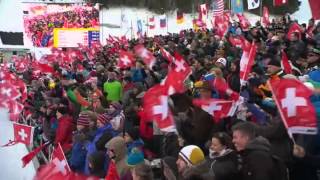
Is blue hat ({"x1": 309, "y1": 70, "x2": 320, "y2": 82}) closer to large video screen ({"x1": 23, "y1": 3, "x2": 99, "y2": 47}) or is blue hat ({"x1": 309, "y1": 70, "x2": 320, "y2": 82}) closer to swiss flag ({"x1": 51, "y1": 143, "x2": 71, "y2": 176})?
swiss flag ({"x1": 51, "y1": 143, "x2": 71, "y2": 176})

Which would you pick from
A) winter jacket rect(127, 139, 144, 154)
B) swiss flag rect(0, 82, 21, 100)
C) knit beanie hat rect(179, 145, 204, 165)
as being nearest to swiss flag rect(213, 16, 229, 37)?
swiss flag rect(0, 82, 21, 100)

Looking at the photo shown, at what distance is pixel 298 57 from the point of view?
29.8 ft

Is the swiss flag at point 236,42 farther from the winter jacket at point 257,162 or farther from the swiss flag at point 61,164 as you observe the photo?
the winter jacket at point 257,162

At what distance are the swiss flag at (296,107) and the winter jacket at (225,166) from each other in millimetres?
462

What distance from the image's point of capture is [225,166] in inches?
177

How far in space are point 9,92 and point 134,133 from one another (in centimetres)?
768

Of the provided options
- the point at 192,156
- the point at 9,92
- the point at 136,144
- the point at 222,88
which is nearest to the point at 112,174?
the point at 136,144

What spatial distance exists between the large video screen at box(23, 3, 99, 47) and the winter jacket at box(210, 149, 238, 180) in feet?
130

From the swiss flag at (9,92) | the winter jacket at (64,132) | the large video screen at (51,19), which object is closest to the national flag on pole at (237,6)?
the swiss flag at (9,92)

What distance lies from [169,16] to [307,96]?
1581 inches

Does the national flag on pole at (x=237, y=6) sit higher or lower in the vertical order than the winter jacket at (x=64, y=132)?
higher

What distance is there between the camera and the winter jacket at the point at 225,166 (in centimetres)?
447

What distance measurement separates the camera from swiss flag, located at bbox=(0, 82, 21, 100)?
13.6 meters

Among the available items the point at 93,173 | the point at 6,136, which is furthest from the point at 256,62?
the point at 6,136
